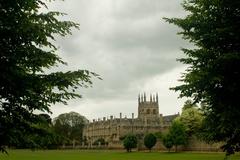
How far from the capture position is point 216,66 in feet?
52.3

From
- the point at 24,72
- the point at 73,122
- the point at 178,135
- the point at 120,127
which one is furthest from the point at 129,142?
the point at 24,72

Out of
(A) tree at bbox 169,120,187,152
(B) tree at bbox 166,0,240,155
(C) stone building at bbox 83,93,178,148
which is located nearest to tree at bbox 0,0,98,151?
(B) tree at bbox 166,0,240,155

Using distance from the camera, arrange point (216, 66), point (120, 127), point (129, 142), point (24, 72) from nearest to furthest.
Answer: point (24, 72) < point (216, 66) < point (129, 142) < point (120, 127)

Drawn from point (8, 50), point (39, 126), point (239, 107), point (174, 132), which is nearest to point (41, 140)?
point (39, 126)

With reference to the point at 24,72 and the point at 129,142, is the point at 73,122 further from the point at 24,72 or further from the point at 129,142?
the point at 24,72

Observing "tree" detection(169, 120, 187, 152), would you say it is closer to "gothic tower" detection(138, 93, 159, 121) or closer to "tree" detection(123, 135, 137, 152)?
"tree" detection(123, 135, 137, 152)

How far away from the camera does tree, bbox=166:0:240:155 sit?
15.4 metres

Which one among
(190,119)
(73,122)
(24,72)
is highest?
(73,122)

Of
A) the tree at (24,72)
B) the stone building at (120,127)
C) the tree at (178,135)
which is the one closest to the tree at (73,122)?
the stone building at (120,127)

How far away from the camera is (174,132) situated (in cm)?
7094

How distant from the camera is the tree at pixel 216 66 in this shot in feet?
50.6

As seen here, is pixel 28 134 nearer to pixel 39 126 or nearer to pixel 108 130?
pixel 39 126

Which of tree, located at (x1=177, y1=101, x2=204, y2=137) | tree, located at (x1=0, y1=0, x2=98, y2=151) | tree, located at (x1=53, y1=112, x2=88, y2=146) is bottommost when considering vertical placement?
tree, located at (x1=0, y1=0, x2=98, y2=151)

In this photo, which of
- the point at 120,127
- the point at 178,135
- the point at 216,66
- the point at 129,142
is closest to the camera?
the point at 216,66
